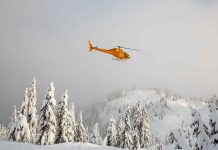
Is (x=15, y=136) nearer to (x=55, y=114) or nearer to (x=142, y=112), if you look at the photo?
(x=55, y=114)

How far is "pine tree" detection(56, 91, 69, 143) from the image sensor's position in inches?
2048

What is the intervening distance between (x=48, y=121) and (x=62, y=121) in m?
3.88

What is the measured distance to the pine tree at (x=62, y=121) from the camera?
171 ft

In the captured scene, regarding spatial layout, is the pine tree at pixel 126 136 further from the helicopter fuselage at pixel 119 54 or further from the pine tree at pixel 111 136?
the helicopter fuselage at pixel 119 54

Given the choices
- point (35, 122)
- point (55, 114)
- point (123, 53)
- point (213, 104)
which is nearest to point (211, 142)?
point (213, 104)

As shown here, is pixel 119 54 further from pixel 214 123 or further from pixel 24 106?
pixel 214 123

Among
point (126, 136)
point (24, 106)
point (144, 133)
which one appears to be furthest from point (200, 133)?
point (144, 133)

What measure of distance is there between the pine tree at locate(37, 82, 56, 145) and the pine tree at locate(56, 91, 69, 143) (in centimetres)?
304

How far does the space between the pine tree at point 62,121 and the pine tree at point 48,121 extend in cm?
304

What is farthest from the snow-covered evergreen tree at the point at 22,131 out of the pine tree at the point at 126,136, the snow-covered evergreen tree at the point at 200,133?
the snow-covered evergreen tree at the point at 200,133

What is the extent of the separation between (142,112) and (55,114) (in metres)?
23.7

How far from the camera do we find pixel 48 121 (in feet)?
160

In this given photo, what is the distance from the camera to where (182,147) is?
36531 millimetres

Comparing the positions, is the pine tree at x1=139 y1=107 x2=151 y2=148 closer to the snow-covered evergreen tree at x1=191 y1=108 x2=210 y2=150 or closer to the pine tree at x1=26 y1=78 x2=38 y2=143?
the pine tree at x1=26 y1=78 x2=38 y2=143
